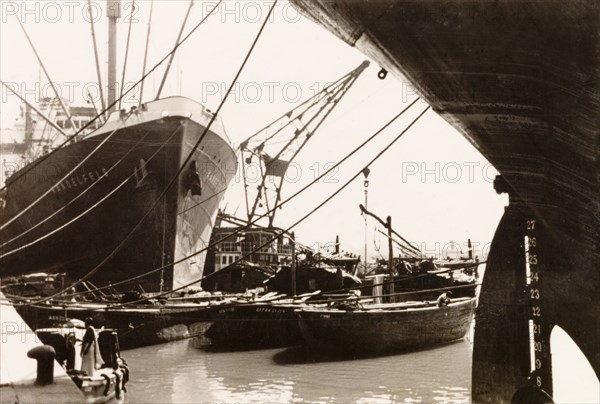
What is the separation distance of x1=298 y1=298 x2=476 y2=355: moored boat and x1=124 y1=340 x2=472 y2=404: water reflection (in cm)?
33

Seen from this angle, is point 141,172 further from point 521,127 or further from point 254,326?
point 521,127

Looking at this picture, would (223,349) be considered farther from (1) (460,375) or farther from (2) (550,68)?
(2) (550,68)

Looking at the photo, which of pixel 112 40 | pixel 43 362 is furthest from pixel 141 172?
pixel 43 362

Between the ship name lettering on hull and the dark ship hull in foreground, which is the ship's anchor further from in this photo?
the dark ship hull in foreground

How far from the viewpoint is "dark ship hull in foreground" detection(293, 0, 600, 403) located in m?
4.45

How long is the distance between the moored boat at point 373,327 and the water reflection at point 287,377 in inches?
13.1

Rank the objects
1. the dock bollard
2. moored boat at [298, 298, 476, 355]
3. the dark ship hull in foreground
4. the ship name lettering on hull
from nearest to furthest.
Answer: the dock bollard
the dark ship hull in foreground
moored boat at [298, 298, 476, 355]
the ship name lettering on hull

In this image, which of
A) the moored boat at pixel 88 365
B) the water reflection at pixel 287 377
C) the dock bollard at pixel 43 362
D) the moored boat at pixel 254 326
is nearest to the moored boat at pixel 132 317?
the water reflection at pixel 287 377

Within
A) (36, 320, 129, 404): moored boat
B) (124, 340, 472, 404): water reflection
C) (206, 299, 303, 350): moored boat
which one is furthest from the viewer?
(206, 299, 303, 350): moored boat

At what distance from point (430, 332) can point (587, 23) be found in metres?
12.5

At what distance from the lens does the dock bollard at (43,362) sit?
13.7 ft

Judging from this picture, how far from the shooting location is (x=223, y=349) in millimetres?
15180

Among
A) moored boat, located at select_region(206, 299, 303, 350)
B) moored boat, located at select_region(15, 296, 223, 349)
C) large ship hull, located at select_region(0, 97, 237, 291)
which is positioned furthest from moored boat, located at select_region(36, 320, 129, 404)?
large ship hull, located at select_region(0, 97, 237, 291)

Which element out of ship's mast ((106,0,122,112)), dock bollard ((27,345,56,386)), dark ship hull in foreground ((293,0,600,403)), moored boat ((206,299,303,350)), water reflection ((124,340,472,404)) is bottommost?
water reflection ((124,340,472,404))
